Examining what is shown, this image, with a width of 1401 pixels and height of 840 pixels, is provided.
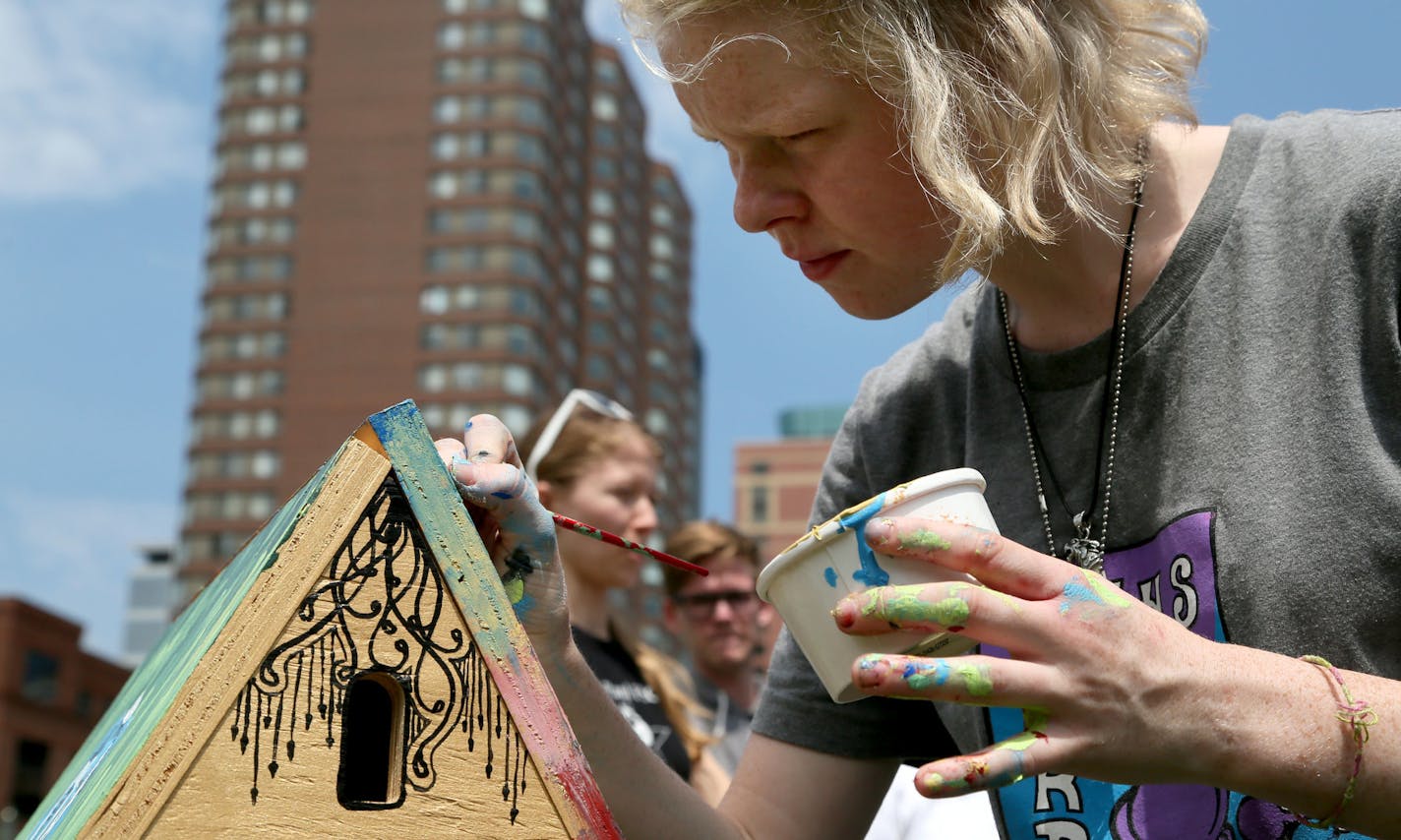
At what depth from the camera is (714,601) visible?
189 inches

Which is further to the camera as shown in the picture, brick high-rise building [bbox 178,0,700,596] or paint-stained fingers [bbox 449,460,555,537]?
brick high-rise building [bbox 178,0,700,596]


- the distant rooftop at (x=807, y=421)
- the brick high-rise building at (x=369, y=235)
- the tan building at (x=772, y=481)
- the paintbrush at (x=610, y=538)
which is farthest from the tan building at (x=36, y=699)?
the distant rooftop at (x=807, y=421)

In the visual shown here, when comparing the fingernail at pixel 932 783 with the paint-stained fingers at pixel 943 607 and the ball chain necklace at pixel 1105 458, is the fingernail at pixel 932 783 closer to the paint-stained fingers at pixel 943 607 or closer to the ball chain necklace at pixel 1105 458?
the paint-stained fingers at pixel 943 607

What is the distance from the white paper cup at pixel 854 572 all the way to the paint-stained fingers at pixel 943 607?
8cm

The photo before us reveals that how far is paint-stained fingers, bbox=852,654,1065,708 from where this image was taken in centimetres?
101

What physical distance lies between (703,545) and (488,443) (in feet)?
11.2

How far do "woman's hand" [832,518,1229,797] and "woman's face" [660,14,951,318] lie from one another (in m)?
0.54

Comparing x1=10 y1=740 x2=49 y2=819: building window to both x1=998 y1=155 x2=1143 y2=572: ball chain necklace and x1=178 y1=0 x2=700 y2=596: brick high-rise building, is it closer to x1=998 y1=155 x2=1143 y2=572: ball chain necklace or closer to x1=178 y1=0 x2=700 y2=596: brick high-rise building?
x1=178 y1=0 x2=700 y2=596: brick high-rise building

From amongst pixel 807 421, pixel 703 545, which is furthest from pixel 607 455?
pixel 807 421

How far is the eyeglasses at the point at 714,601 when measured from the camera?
15.7ft

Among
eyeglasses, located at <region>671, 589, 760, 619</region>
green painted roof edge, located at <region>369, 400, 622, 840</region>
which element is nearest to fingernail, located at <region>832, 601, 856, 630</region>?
green painted roof edge, located at <region>369, 400, 622, 840</region>

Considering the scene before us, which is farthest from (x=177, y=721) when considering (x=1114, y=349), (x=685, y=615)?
(x=685, y=615)

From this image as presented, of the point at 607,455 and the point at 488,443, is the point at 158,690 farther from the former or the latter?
the point at 607,455

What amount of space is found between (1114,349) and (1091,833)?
585mm
